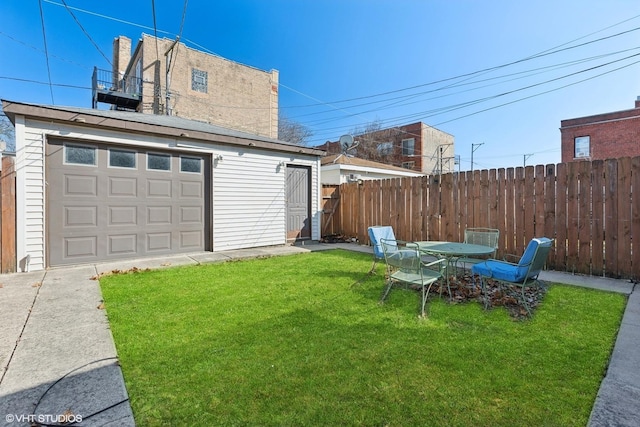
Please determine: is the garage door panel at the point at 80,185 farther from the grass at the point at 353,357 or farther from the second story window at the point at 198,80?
the second story window at the point at 198,80

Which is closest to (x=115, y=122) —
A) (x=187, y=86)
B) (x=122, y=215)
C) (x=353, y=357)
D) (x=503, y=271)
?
(x=122, y=215)

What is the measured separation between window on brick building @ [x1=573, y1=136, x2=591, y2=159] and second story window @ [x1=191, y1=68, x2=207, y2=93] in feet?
87.4

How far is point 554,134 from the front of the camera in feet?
77.6

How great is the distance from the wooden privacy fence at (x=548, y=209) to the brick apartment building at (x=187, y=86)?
1506 cm

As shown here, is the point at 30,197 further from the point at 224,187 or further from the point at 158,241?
the point at 224,187

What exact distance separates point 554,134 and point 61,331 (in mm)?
30088

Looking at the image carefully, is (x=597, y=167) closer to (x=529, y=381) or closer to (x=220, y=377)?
(x=529, y=381)

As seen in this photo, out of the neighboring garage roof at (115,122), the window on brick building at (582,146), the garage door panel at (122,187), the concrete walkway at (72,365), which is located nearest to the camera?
the concrete walkway at (72,365)

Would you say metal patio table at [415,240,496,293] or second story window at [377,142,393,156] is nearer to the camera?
metal patio table at [415,240,496,293]

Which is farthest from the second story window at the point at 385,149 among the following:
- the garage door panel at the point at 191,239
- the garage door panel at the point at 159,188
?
the garage door panel at the point at 159,188

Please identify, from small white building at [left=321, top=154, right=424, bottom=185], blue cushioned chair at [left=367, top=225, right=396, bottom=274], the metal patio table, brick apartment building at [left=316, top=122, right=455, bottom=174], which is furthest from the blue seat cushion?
brick apartment building at [left=316, top=122, right=455, bottom=174]

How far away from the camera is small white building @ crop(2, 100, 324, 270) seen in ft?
18.6

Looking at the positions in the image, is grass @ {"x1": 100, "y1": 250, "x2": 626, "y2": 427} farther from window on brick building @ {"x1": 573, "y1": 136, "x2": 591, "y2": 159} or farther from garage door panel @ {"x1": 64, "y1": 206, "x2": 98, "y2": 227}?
window on brick building @ {"x1": 573, "y1": 136, "x2": 591, "y2": 159}

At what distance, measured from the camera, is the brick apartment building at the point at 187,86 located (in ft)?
58.5
